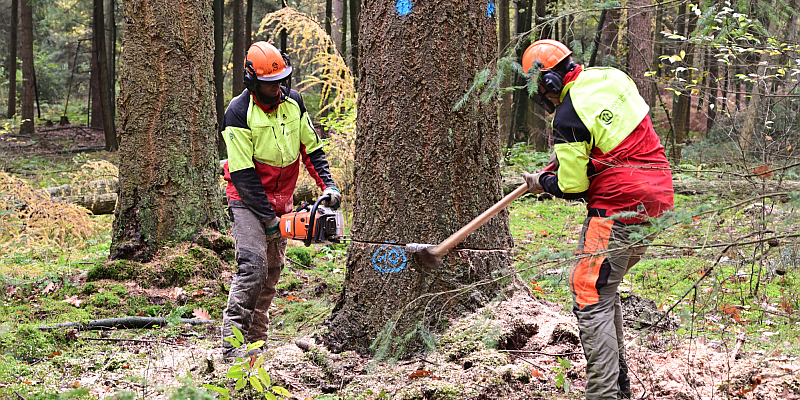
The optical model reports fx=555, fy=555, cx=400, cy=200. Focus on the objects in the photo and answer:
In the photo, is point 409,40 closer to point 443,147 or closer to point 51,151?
point 443,147

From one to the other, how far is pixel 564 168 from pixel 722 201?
89cm

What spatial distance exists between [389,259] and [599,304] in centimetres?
132

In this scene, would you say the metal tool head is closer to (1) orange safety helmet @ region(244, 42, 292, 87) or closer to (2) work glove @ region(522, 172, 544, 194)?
(2) work glove @ region(522, 172, 544, 194)

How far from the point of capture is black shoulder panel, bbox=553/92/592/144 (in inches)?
118

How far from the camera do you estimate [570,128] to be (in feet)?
9.87

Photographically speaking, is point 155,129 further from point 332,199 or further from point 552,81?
point 552,81

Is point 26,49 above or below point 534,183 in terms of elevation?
above

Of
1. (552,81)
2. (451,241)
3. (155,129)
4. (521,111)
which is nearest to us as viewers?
(552,81)

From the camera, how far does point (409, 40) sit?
11.7 feet

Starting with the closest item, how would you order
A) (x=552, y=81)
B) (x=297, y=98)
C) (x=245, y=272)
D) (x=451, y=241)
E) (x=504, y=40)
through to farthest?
(x=552, y=81) → (x=451, y=241) → (x=245, y=272) → (x=297, y=98) → (x=504, y=40)

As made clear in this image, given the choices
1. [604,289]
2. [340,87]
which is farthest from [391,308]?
[340,87]

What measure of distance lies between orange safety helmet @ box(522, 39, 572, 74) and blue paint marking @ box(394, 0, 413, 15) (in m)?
0.86

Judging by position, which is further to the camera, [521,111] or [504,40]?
[521,111]

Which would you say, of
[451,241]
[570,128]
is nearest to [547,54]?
[570,128]
